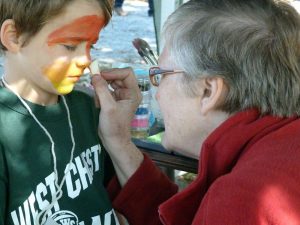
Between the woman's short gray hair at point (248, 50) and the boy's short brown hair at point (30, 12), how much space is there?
1.06 ft

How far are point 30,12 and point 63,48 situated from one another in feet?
0.40

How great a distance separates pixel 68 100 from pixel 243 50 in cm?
54

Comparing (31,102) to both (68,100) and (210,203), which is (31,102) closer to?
(68,100)

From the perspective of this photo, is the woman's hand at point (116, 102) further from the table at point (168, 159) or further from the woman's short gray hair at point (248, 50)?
the woman's short gray hair at point (248, 50)

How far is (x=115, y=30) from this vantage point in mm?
7129

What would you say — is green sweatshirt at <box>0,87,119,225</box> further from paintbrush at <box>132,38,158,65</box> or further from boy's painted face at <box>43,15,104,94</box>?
paintbrush at <box>132,38,158,65</box>

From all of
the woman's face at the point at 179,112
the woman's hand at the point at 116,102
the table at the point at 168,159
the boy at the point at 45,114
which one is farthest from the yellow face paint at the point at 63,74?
the table at the point at 168,159

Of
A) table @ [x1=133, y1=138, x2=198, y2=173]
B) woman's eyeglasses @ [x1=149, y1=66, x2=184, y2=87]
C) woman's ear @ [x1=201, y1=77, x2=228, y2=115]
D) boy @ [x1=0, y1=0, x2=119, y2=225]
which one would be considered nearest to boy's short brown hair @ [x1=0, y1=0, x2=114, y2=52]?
boy @ [x1=0, y1=0, x2=119, y2=225]

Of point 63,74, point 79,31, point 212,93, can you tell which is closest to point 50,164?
point 63,74

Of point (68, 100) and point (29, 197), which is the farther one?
point (68, 100)

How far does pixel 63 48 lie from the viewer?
1.18m

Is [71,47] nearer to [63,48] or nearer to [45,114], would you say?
[63,48]

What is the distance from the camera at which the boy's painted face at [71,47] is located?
1.16 metres

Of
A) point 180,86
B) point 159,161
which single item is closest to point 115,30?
point 159,161
